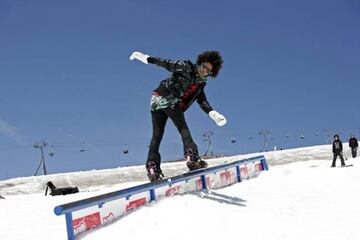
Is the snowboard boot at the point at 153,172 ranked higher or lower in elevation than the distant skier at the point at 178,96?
lower

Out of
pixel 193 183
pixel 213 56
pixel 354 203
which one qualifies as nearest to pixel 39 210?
pixel 193 183

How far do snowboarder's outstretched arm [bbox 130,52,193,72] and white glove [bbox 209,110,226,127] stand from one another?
2.69ft

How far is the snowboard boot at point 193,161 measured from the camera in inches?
209

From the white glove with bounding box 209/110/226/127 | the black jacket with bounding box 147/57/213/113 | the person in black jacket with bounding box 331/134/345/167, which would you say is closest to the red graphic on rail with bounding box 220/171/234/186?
the white glove with bounding box 209/110/226/127

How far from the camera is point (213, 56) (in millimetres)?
5547

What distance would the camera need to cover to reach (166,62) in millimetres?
5461

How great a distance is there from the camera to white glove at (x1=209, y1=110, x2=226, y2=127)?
5715 mm

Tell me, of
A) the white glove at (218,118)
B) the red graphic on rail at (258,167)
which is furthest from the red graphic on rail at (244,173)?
the white glove at (218,118)

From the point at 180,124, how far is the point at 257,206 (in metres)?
1.46

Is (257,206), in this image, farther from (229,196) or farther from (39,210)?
(39,210)

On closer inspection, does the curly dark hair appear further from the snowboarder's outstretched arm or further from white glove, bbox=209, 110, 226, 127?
white glove, bbox=209, 110, 226, 127

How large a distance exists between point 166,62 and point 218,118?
1.08 m

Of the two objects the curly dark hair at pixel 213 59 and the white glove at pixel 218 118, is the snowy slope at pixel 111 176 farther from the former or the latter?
the curly dark hair at pixel 213 59

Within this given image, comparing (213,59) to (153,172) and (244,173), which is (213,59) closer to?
(153,172)
